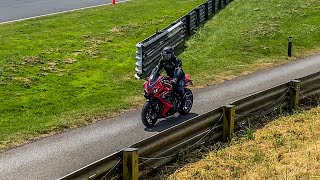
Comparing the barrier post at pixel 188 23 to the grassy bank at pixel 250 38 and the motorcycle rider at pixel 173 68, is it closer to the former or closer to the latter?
the grassy bank at pixel 250 38

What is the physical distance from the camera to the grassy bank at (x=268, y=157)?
431 inches

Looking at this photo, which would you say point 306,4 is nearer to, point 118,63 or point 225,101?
point 118,63

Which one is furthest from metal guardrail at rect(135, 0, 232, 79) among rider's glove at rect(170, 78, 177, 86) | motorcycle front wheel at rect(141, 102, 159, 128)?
motorcycle front wheel at rect(141, 102, 159, 128)

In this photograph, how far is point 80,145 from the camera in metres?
13.0

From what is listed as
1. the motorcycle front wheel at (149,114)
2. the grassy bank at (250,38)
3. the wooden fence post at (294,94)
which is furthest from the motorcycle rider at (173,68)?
the grassy bank at (250,38)

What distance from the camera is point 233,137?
13281 millimetres

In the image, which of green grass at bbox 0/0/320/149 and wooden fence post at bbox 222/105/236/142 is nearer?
wooden fence post at bbox 222/105/236/142

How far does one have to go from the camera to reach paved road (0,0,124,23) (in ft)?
104

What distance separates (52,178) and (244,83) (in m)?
10.4

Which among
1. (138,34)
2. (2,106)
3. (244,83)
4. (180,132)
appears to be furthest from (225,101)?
(138,34)

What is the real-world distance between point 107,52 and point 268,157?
44.4 feet

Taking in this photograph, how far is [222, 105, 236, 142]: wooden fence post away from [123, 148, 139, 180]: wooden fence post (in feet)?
11.9

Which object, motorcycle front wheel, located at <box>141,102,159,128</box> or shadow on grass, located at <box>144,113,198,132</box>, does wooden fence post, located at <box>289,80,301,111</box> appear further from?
motorcycle front wheel, located at <box>141,102,159,128</box>

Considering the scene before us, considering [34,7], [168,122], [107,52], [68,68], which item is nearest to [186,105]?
[168,122]
